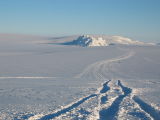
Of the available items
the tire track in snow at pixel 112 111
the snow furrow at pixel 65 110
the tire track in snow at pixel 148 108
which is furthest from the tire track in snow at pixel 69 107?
the tire track in snow at pixel 148 108

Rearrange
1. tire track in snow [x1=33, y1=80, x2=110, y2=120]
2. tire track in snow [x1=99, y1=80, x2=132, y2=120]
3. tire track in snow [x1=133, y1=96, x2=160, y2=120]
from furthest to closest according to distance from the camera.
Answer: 1. tire track in snow [x1=133, y1=96, x2=160, y2=120]
2. tire track in snow [x1=33, y1=80, x2=110, y2=120]
3. tire track in snow [x1=99, y1=80, x2=132, y2=120]

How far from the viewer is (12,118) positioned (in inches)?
382

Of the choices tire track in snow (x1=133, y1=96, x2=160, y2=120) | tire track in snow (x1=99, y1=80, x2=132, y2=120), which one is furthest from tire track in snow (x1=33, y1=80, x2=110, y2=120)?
tire track in snow (x1=133, y1=96, x2=160, y2=120)

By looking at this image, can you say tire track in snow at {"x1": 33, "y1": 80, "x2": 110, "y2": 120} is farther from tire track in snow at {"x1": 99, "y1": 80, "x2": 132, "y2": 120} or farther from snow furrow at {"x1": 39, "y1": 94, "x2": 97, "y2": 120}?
tire track in snow at {"x1": 99, "y1": 80, "x2": 132, "y2": 120}

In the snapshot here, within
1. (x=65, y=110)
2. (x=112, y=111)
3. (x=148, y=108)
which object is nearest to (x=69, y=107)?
(x=65, y=110)

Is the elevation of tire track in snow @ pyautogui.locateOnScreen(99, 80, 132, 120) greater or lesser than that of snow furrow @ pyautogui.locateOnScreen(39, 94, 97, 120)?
greater

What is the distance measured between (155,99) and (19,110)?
6.23 metres

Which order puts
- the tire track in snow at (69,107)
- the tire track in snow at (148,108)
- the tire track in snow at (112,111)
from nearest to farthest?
the tire track in snow at (112,111), the tire track in snow at (69,107), the tire track in snow at (148,108)

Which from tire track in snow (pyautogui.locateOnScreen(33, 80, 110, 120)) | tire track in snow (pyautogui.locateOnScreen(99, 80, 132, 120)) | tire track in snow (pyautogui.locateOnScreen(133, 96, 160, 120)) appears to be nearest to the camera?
tire track in snow (pyautogui.locateOnScreen(99, 80, 132, 120))

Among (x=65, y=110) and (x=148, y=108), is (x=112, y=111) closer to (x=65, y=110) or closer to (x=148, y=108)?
(x=148, y=108)

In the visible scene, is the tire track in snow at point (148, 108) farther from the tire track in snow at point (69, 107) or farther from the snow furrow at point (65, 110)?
the snow furrow at point (65, 110)

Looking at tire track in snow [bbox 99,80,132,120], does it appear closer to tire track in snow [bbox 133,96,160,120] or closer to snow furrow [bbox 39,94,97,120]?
tire track in snow [bbox 133,96,160,120]

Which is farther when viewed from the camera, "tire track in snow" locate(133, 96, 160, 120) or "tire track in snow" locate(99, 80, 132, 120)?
"tire track in snow" locate(133, 96, 160, 120)

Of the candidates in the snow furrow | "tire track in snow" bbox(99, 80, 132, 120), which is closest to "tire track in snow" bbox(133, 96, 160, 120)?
"tire track in snow" bbox(99, 80, 132, 120)
